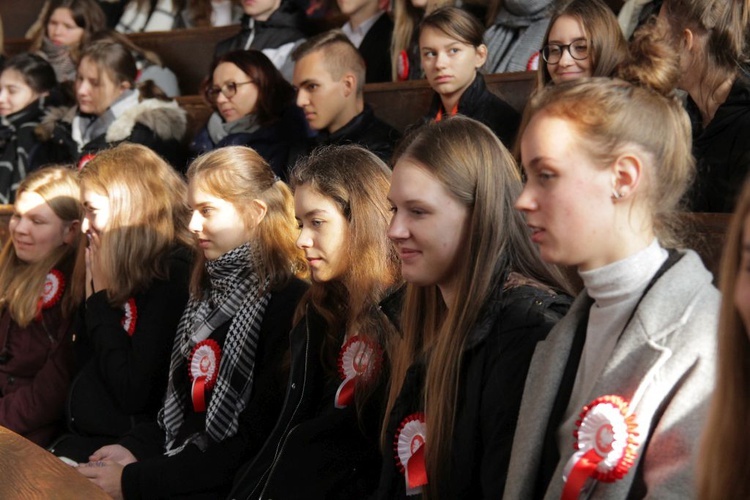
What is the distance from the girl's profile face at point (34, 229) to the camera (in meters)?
3.42

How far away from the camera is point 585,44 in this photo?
303 cm

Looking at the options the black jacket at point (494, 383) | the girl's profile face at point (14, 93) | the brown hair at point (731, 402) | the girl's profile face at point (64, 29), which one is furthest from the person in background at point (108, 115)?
the brown hair at point (731, 402)

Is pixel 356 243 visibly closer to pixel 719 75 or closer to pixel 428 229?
pixel 428 229

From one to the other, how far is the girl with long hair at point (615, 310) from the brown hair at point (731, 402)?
206mm

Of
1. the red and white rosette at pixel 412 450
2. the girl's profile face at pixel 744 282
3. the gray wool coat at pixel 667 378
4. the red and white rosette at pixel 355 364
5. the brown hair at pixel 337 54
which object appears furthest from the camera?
the brown hair at pixel 337 54

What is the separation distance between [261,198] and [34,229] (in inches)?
40.2

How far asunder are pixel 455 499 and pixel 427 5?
278cm

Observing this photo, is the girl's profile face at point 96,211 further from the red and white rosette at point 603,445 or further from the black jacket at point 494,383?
the red and white rosette at point 603,445

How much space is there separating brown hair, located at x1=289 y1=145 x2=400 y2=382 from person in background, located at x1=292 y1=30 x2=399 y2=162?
1.31 metres

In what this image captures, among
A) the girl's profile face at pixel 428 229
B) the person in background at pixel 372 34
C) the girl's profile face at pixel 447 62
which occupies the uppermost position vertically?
the girl's profile face at pixel 428 229

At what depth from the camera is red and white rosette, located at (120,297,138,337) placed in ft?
9.91

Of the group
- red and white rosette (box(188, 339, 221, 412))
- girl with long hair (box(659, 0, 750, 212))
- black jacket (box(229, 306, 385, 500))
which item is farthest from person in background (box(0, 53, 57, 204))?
girl with long hair (box(659, 0, 750, 212))

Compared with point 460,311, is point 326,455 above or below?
below

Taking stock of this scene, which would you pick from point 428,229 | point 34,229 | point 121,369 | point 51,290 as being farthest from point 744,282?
point 34,229
